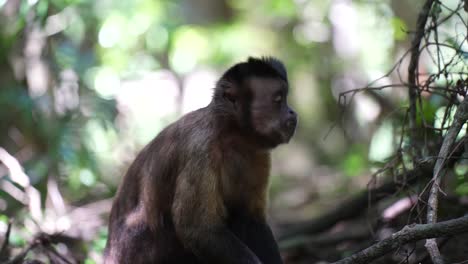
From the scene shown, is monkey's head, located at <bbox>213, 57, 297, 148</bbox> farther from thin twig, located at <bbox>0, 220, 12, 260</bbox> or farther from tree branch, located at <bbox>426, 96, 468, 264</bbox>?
thin twig, located at <bbox>0, 220, 12, 260</bbox>

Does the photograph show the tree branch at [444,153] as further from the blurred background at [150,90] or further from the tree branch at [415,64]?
the blurred background at [150,90]

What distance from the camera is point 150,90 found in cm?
1191

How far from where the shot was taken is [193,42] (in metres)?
11.3

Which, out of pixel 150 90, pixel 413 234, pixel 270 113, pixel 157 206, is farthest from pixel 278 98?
pixel 150 90

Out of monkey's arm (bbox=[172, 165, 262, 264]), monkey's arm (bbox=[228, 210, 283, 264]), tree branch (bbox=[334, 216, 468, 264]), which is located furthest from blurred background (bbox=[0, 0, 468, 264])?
tree branch (bbox=[334, 216, 468, 264])

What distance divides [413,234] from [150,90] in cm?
889

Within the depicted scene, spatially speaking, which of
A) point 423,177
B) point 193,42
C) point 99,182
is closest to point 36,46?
point 99,182

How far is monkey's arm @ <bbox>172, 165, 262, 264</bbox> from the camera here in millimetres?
4582

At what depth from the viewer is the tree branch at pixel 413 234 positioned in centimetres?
342

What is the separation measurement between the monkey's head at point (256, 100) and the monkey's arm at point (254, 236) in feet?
2.18

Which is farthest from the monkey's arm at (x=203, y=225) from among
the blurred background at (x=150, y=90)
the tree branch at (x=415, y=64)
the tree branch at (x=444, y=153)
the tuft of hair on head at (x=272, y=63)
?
the tree branch at (x=415, y=64)

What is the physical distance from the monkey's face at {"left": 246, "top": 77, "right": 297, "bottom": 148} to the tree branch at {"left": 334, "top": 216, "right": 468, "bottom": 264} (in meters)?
1.47

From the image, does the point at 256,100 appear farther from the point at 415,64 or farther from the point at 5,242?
the point at 5,242

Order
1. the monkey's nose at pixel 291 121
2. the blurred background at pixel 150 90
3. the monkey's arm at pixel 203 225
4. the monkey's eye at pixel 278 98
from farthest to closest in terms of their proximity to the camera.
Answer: the blurred background at pixel 150 90 < the monkey's eye at pixel 278 98 < the monkey's nose at pixel 291 121 < the monkey's arm at pixel 203 225
